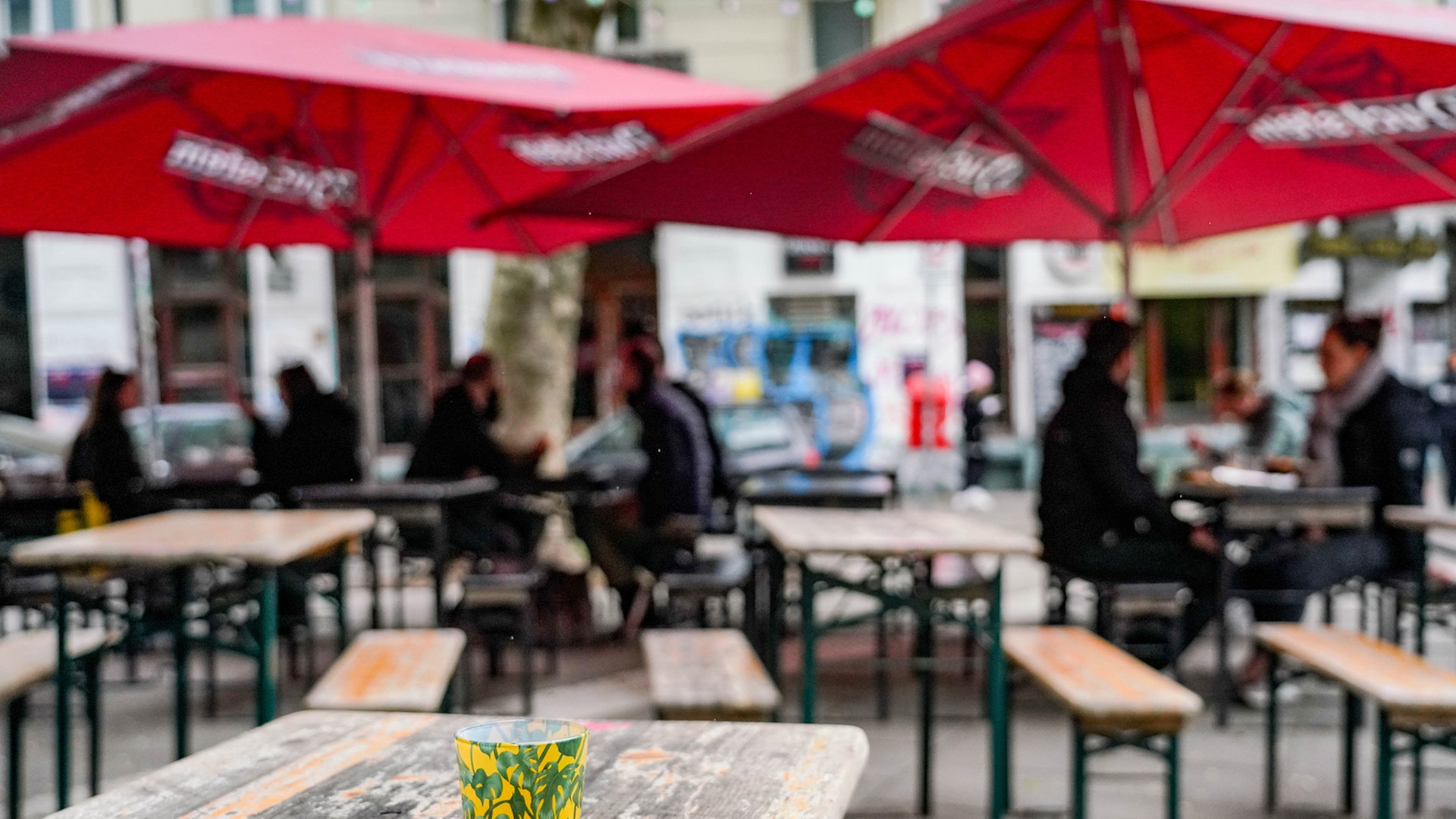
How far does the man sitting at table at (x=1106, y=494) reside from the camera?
232 inches

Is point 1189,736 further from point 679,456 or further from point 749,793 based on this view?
point 749,793

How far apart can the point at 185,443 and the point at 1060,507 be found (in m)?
10.4

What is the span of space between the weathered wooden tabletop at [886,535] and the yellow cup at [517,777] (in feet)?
9.57

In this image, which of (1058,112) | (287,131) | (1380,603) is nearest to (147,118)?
(287,131)

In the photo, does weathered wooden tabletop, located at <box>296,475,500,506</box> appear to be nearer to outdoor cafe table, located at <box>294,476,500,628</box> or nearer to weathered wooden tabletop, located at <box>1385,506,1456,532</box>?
outdoor cafe table, located at <box>294,476,500,628</box>

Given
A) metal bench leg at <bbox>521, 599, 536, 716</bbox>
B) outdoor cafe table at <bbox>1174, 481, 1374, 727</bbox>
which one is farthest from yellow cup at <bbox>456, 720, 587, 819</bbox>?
outdoor cafe table at <bbox>1174, 481, 1374, 727</bbox>

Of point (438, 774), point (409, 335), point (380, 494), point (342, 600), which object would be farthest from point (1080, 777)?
point (409, 335)

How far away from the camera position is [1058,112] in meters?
6.00

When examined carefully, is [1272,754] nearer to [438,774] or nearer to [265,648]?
[265,648]

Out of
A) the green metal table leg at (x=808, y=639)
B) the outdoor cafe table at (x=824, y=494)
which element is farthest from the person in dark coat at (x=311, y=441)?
the green metal table leg at (x=808, y=639)

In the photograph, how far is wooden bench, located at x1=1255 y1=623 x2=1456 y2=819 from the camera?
3.84 meters

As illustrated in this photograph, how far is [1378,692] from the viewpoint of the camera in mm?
3859

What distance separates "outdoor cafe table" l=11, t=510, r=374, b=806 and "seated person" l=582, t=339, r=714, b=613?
7.31 feet

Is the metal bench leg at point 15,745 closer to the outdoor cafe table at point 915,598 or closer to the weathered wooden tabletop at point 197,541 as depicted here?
the weathered wooden tabletop at point 197,541
